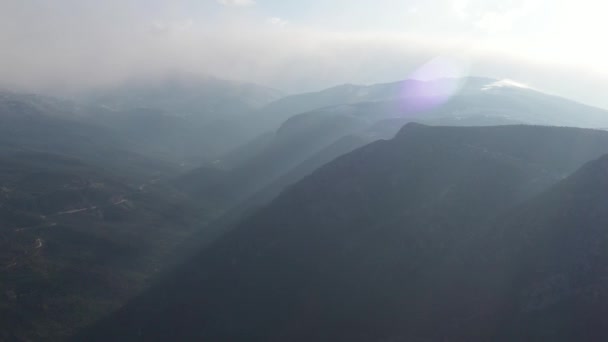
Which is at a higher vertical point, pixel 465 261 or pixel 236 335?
pixel 465 261

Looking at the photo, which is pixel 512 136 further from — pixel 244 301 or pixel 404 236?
pixel 244 301

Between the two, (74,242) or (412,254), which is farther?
(74,242)

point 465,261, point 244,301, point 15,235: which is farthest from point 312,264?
point 15,235

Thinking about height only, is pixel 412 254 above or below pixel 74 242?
below

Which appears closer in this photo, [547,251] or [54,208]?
[547,251]

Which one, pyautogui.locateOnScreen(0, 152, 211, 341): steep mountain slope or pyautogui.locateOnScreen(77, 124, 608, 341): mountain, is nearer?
pyautogui.locateOnScreen(77, 124, 608, 341): mountain

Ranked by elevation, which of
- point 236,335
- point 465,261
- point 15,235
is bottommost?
point 236,335

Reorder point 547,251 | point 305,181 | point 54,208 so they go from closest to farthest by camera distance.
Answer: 1. point 547,251
2. point 305,181
3. point 54,208

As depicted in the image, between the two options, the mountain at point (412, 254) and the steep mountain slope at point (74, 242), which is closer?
the mountain at point (412, 254)
